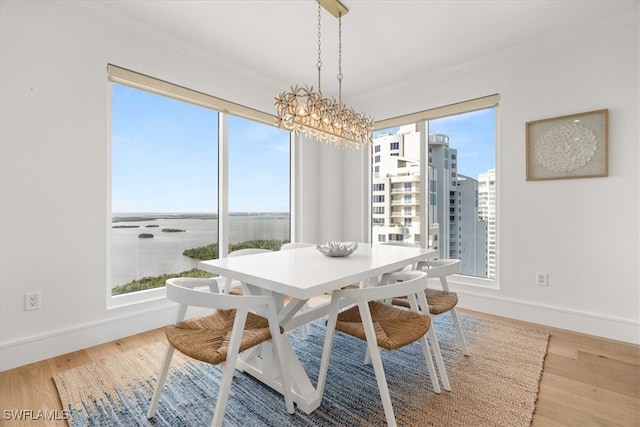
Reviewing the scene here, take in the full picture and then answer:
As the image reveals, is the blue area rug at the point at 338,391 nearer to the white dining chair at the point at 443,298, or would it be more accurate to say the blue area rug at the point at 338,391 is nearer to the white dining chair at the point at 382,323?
the white dining chair at the point at 382,323

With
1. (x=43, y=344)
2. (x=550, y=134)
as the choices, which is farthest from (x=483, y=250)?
(x=43, y=344)

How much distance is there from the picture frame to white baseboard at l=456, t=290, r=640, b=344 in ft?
3.77

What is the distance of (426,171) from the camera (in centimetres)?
356

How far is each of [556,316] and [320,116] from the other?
264 centimetres

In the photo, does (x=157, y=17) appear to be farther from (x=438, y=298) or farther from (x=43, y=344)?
(x=438, y=298)

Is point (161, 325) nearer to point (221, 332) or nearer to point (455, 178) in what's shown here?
point (221, 332)

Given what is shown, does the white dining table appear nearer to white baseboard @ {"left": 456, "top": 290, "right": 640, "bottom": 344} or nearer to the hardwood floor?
the hardwood floor

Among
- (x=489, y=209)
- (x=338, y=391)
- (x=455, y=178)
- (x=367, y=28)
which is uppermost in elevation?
(x=367, y=28)

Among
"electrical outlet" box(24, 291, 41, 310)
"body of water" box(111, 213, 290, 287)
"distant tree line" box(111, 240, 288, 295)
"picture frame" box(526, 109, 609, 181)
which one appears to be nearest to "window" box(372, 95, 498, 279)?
"picture frame" box(526, 109, 609, 181)

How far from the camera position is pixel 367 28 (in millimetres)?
2518

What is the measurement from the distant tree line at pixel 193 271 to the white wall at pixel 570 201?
2.25 meters

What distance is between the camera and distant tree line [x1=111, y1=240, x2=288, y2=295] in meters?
2.63

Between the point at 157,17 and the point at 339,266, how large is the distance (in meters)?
2.40

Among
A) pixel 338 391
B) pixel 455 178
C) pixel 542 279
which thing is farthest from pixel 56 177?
pixel 542 279
